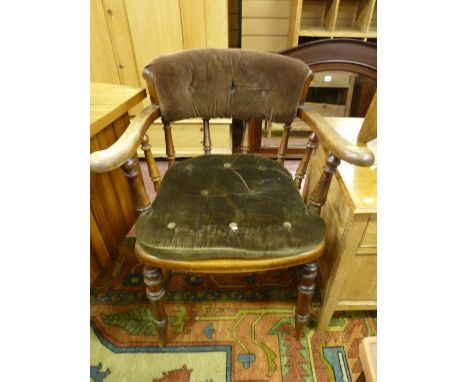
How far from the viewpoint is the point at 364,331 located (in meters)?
1.13

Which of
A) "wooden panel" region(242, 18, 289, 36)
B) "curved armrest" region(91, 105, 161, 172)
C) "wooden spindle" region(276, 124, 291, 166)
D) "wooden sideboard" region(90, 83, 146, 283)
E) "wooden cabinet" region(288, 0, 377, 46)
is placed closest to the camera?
"curved armrest" region(91, 105, 161, 172)

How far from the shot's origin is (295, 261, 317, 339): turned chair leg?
870 millimetres

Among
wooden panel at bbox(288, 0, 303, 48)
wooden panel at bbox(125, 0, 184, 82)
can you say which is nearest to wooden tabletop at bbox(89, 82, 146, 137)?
wooden panel at bbox(125, 0, 184, 82)

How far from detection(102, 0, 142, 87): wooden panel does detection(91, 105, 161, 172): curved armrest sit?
42.5 inches

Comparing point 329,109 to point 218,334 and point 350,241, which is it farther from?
point 218,334

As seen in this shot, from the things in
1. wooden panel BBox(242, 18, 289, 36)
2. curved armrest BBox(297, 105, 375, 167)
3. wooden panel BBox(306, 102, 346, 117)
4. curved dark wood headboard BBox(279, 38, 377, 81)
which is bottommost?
wooden panel BBox(306, 102, 346, 117)

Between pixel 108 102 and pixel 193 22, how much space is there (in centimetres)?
92

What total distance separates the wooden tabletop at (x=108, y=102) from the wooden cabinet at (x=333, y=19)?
1.19 meters

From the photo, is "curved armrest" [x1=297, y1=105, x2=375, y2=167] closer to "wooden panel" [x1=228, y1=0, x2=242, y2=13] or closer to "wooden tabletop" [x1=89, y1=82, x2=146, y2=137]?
"wooden tabletop" [x1=89, y1=82, x2=146, y2=137]

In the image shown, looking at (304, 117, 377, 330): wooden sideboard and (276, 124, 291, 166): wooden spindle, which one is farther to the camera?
(276, 124, 291, 166): wooden spindle

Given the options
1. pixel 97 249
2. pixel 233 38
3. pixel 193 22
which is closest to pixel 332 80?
pixel 233 38

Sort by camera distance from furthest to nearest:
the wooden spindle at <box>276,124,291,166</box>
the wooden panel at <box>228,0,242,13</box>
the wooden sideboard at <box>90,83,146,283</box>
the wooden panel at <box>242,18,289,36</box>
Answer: the wooden panel at <box>242,18,289,36</box> → the wooden panel at <box>228,0,242,13</box> → the wooden spindle at <box>276,124,291,166</box> → the wooden sideboard at <box>90,83,146,283</box>
